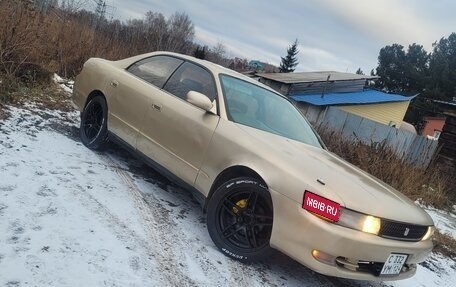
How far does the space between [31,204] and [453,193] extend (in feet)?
33.0

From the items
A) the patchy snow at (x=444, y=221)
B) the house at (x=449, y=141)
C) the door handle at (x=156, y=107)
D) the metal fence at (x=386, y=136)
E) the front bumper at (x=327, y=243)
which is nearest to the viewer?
the front bumper at (x=327, y=243)

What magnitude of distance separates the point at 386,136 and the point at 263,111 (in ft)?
48.9

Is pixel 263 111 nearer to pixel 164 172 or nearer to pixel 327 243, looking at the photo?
pixel 164 172

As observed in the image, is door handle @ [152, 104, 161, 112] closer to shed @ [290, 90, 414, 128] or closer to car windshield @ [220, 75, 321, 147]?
car windshield @ [220, 75, 321, 147]

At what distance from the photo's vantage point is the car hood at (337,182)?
3160 millimetres

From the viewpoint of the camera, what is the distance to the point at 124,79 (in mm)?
5211

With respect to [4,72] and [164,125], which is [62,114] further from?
[164,125]

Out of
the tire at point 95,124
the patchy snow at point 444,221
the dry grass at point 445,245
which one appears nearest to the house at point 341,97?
the patchy snow at point 444,221

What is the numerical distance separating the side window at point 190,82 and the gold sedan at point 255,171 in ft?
0.05

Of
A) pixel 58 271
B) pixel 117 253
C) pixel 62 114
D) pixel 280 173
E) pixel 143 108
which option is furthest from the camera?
pixel 62 114

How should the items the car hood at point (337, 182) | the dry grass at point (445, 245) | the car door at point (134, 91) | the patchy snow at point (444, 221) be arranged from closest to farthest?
the car hood at point (337, 182)
the car door at point (134, 91)
the dry grass at point (445, 245)
the patchy snow at point (444, 221)

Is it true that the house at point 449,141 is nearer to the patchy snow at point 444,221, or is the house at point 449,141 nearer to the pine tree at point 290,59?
the patchy snow at point 444,221

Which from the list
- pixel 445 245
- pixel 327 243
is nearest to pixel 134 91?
pixel 327 243

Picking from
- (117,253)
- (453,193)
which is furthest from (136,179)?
(453,193)
